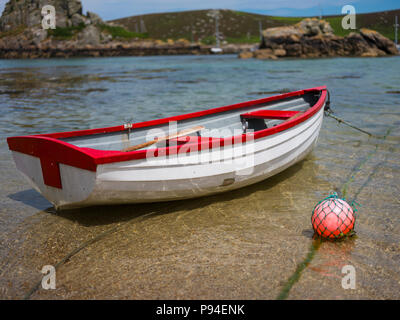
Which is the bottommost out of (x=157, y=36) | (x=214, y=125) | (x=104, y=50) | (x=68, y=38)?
(x=214, y=125)

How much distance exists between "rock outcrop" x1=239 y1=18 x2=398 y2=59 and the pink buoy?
7102 cm

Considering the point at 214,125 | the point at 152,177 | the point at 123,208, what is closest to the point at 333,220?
the point at 152,177

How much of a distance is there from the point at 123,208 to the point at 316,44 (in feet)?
254

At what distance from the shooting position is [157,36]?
536 ft

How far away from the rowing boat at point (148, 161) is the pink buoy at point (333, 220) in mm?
1601

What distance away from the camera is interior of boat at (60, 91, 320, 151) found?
21.2 ft

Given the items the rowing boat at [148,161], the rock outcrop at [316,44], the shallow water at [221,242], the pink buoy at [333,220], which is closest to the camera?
the shallow water at [221,242]

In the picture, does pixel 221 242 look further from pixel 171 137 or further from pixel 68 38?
pixel 68 38

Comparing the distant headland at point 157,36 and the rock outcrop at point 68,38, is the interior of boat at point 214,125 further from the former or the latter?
the rock outcrop at point 68,38

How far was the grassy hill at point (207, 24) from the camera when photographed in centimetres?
14926

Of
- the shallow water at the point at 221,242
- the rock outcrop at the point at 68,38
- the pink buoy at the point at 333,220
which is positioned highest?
the rock outcrop at the point at 68,38

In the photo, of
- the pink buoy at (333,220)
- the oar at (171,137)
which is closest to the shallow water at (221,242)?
the pink buoy at (333,220)
